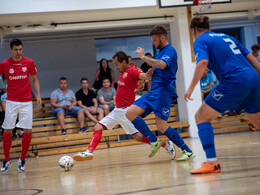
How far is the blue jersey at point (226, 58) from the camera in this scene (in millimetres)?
3330

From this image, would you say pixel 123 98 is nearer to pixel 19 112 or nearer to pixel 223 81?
pixel 19 112

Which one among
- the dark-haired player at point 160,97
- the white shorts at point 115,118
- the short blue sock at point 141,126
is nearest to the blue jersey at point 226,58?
the dark-haired player at point 160,97

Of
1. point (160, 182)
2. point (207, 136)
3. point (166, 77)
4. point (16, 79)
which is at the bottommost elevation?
point (160, 182)

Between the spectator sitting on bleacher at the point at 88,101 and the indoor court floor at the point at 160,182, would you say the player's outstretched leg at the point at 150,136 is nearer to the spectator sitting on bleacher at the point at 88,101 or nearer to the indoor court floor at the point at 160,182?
the indoor court floor at the point at 160,182

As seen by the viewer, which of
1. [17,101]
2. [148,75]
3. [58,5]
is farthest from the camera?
[58,5]

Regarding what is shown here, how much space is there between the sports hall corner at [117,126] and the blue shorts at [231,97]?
0.04m

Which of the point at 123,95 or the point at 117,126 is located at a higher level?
the point at 123,95

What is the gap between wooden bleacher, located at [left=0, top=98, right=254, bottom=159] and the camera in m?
9.42

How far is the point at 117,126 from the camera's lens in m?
10.5

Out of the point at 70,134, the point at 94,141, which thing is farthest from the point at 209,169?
the point at 70,134

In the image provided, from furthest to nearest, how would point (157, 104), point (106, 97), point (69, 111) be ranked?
point (106, 97), point (69, 111), point (157, 104)

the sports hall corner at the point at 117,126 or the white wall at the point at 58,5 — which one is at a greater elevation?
the white wall at the point at 58,5

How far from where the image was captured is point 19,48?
5.65 m

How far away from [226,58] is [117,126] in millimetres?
7356
